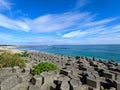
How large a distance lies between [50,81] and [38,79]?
1.98 ft

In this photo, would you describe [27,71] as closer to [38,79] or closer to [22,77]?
[22,77]

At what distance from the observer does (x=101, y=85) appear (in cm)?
649

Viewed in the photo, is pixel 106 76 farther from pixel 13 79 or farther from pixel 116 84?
pixel 13 79

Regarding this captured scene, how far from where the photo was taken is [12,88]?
5480 mm

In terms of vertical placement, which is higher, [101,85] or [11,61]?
[11,61]

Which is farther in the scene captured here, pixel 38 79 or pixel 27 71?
pixel 27 71

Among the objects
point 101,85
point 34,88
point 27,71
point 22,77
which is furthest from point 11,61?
point 101,85

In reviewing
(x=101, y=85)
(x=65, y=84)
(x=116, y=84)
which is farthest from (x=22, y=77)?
(x=116, y=84)

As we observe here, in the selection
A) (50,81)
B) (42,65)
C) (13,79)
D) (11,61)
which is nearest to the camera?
(13,79)

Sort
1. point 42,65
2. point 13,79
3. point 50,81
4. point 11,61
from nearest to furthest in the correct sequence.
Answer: point 13,79
point 50,81
point 42,65
point 11,61

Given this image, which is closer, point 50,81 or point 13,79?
point 13,79

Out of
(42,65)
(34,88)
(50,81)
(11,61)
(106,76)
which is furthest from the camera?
(11,61)

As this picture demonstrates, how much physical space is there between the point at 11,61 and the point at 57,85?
5182 millimetres

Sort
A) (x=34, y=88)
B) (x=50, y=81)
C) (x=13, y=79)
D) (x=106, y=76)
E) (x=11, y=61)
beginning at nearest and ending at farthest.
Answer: (x=34, y=88) < (x=13, y=79) < (x=50, y=81) < (x=106, y=76) < (x=11, y=61)
